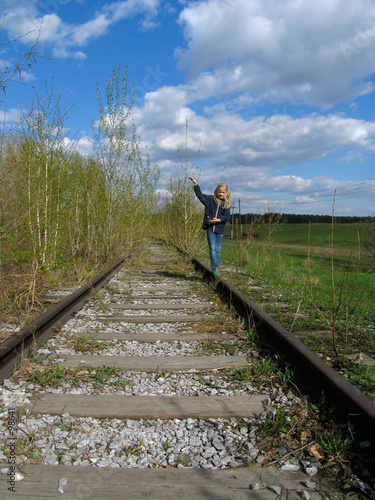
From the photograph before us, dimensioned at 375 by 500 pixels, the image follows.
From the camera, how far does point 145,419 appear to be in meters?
2.26

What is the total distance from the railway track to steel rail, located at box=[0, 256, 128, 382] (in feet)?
0.07

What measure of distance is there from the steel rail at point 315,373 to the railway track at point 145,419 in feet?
0.53

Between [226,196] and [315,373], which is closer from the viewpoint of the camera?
[315,373]

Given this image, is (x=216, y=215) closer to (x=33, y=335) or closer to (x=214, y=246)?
(x=214, y=246)

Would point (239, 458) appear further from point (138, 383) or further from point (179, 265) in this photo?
point (179, 265)

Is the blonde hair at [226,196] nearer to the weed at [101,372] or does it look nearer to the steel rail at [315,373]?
the steel rail at [315,373]

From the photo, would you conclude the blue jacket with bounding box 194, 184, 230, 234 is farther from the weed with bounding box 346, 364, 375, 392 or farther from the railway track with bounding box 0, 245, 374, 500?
the weed with bounding box 346, 364, 375, 392

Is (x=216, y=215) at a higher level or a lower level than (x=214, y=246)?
higher

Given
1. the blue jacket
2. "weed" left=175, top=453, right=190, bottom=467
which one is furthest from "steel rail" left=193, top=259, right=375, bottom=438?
the blue jacket

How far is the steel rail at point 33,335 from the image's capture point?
9.16 feet

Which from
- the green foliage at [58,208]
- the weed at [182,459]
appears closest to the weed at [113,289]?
the green foliage at [58,208]

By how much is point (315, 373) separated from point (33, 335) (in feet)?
7.14

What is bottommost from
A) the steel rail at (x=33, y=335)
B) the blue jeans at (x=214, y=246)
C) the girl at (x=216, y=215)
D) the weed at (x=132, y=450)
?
the weed at (x=132, y=450)

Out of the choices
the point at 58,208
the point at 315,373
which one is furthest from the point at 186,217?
the point at 315,373
